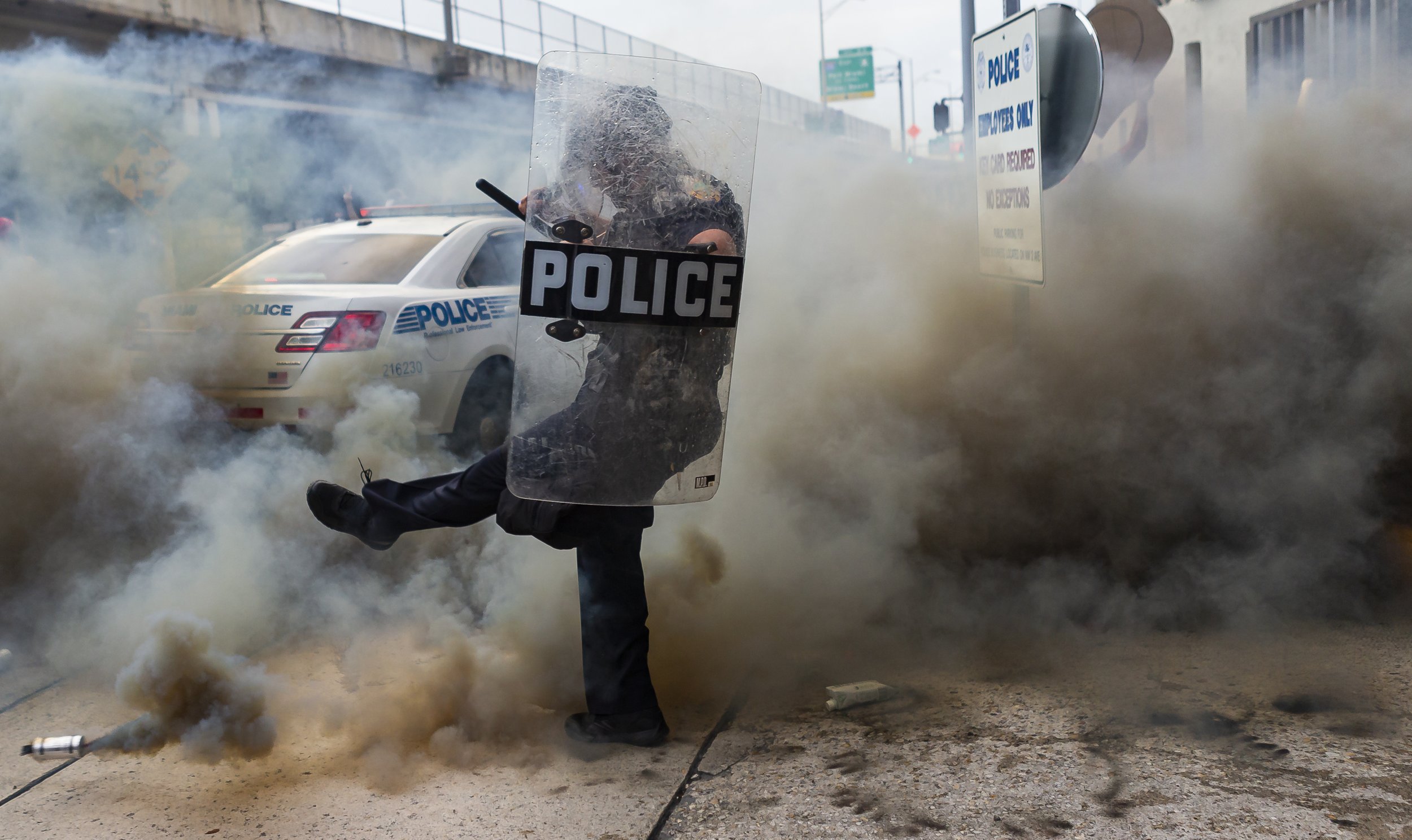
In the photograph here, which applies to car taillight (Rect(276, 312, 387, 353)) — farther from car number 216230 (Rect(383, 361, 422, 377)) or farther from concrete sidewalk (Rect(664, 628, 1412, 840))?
concrete sidewalk (Rect(664, 628, 1412, 840))

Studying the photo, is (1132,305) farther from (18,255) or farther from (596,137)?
(18,255)

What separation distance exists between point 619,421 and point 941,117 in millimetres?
13606

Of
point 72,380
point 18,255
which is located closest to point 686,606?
point 72,380

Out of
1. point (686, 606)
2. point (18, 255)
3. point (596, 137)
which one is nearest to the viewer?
point (596, 137)

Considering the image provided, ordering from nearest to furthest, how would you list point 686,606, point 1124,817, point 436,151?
1. point 1124,817
2. point 686,606
3. point 436,151

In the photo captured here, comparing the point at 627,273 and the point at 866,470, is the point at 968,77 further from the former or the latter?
the point at 627,273

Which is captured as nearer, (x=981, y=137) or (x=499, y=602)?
(x=499, y=602)

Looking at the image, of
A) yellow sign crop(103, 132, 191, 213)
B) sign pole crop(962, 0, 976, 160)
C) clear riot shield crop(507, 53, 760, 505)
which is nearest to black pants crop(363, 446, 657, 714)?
clear riot shield crop(507, 53, 760, 505)

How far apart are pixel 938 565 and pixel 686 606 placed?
107 centimetres

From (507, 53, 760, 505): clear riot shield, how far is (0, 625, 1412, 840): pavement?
756mm

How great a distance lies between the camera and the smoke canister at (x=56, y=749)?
9.60ft

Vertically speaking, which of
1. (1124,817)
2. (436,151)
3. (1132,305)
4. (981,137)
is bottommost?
(1124,817)

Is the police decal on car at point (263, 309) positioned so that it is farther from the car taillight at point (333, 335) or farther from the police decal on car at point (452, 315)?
the police decal on car at point (452, 315)

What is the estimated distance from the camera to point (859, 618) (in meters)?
3.93
